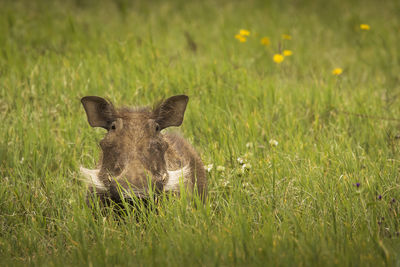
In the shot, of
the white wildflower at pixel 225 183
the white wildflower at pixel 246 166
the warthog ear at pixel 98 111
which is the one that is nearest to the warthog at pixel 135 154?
the warthog ear at pixel 98 111

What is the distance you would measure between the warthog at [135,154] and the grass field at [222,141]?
21cm

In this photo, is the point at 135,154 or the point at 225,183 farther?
the point at 225,183

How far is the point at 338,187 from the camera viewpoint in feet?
13.3

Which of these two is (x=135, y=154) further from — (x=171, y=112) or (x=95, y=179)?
(x=171, y=112)

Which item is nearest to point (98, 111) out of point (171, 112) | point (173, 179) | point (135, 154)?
point (171, 112)

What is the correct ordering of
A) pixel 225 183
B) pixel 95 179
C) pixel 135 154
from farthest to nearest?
pixel 225 183 → pixel 95 179 → pixel 135 154

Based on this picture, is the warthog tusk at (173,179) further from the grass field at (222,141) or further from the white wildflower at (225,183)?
the white wildflower at (225,183)

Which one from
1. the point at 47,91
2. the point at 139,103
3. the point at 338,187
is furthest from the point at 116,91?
the point at 338,187

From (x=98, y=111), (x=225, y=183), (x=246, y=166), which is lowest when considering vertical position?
(x=225, y=183)

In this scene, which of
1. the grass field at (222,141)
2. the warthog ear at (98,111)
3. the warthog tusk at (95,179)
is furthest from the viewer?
the warthog ear at (98,111)

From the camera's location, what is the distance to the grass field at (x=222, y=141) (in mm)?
3395

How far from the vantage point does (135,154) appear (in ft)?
12.0

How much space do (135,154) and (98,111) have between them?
718 mm

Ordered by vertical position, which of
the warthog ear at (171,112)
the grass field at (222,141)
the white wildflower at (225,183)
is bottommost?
the white wildflower at (225,183)
